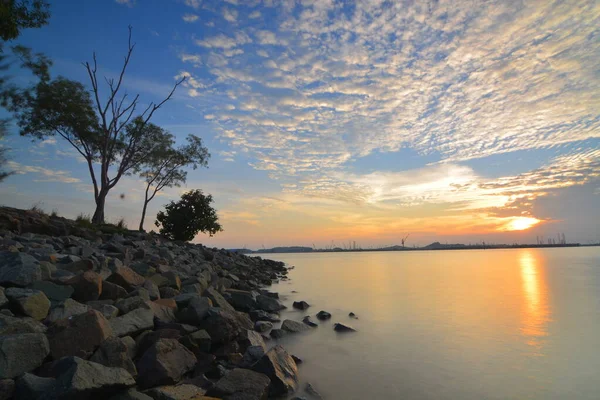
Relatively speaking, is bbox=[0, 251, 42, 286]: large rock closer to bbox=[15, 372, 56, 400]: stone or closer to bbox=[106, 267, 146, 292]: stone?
bbox=[106, 267, 146, 292]: stone

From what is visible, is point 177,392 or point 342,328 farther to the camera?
point 342,328

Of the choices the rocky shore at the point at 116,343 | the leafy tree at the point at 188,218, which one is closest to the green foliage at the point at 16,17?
the rocky shore at the point at 116,343

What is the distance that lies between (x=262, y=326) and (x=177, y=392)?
→ 4651 millimetres

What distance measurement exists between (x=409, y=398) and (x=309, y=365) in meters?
1.79

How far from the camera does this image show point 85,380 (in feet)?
9.82

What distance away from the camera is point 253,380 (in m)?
4.14

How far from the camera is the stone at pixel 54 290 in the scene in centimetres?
503

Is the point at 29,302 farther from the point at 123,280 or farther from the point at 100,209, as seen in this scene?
the point at 100,209

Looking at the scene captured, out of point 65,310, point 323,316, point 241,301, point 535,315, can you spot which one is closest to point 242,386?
point 65,310

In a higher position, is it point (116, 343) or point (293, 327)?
point (116, 343)

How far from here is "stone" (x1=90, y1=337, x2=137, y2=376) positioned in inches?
146

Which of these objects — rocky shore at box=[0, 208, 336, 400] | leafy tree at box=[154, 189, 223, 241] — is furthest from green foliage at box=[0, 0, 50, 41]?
leafy tree at box=[154, 189, 223, 241]

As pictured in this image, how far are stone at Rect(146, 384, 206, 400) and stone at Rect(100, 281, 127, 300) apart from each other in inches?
107

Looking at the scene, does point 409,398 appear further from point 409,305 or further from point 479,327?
point 409,305
